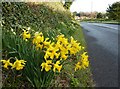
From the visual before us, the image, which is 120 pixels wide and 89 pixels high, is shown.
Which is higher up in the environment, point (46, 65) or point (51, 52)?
point (51, 52)

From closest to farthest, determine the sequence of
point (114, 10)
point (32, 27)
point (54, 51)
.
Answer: point (54, 51) → point (32, 27) → point (114, 10)

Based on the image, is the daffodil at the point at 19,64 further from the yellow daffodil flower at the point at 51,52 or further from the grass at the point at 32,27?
the grass at the point at 32,27

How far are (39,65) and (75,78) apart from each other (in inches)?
47.3

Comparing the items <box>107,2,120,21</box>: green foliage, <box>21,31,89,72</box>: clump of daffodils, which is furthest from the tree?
<box>21,31,89,72</box>: clump of daffodils

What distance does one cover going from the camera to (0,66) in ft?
16.1

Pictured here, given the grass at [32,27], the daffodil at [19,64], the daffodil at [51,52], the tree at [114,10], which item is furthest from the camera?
the tree at [114,10]

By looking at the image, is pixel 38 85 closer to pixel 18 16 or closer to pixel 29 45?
pixel 29 45

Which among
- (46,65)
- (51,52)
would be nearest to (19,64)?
(46,65)

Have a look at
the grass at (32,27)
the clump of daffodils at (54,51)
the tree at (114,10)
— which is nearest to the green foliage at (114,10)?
the tree at (114,10)

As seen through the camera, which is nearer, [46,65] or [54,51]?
[46,65]

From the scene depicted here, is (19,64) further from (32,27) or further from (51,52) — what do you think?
(32,27)

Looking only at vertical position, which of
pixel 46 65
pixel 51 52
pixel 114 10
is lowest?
pixel 114 10

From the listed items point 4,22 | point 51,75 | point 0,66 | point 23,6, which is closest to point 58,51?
point 51,75

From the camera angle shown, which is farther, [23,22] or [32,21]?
[32,21]
